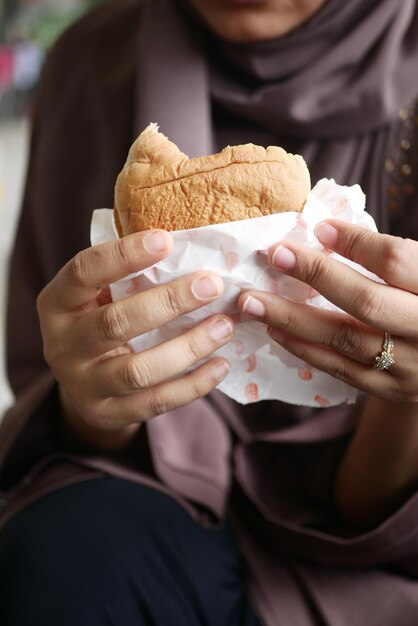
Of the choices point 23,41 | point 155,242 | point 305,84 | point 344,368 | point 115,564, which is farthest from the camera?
point 23,41

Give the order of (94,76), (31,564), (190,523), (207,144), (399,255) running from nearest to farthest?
(399,255) < (31,564) < (190,523) < (207,144) < (94,76)

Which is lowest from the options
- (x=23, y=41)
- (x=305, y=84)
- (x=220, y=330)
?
(x=220, y=330)

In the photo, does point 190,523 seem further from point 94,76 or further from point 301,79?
point 94,76

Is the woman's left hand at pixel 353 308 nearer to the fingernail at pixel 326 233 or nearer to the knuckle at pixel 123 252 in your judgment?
the fingernail at pixel 326 233

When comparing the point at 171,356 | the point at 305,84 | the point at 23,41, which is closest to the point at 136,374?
the point at 171,356

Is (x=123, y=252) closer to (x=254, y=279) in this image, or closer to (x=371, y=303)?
(x=254, y=279)

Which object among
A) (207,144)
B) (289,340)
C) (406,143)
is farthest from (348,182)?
(289,340)
